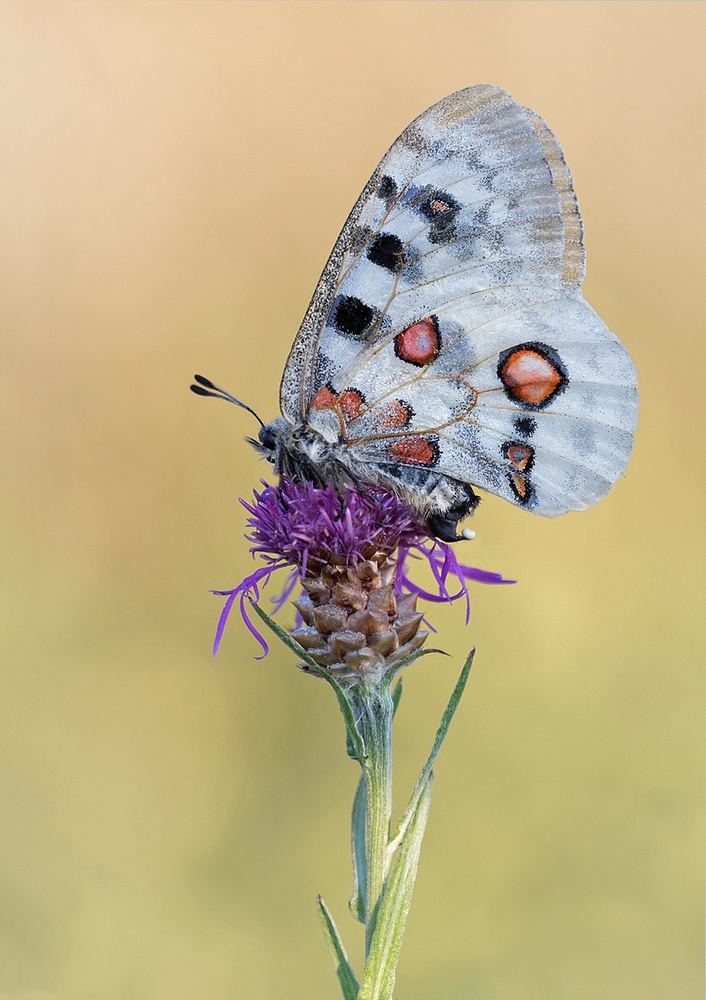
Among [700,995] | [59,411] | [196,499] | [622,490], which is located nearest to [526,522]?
[622,490]

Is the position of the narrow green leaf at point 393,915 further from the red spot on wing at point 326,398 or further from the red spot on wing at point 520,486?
the red spot on wing at point 326,398

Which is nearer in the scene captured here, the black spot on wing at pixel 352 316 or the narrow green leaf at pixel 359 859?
the narrow green leaf at pixel 359 859

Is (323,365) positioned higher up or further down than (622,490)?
higher up

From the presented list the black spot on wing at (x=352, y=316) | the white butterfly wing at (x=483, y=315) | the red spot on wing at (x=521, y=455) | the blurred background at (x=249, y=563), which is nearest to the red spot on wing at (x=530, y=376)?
the white butterfly wing at (x=483, y=315)

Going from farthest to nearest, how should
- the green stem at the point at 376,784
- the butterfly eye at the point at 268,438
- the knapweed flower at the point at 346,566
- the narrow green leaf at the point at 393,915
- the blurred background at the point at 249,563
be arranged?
the blurred background at the point at 249,563, the butterfly eye at the point at 268,438, the knapweed flower at the point at 346,566, the green stem at the point at 376,784, the narrow green leaf at the point at 393,915

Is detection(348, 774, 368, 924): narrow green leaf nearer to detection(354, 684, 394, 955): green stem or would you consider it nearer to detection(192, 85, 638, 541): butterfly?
detection(354, 684, 394, 955): green stem

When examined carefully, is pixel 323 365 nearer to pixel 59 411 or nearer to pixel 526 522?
pixel 526 522
